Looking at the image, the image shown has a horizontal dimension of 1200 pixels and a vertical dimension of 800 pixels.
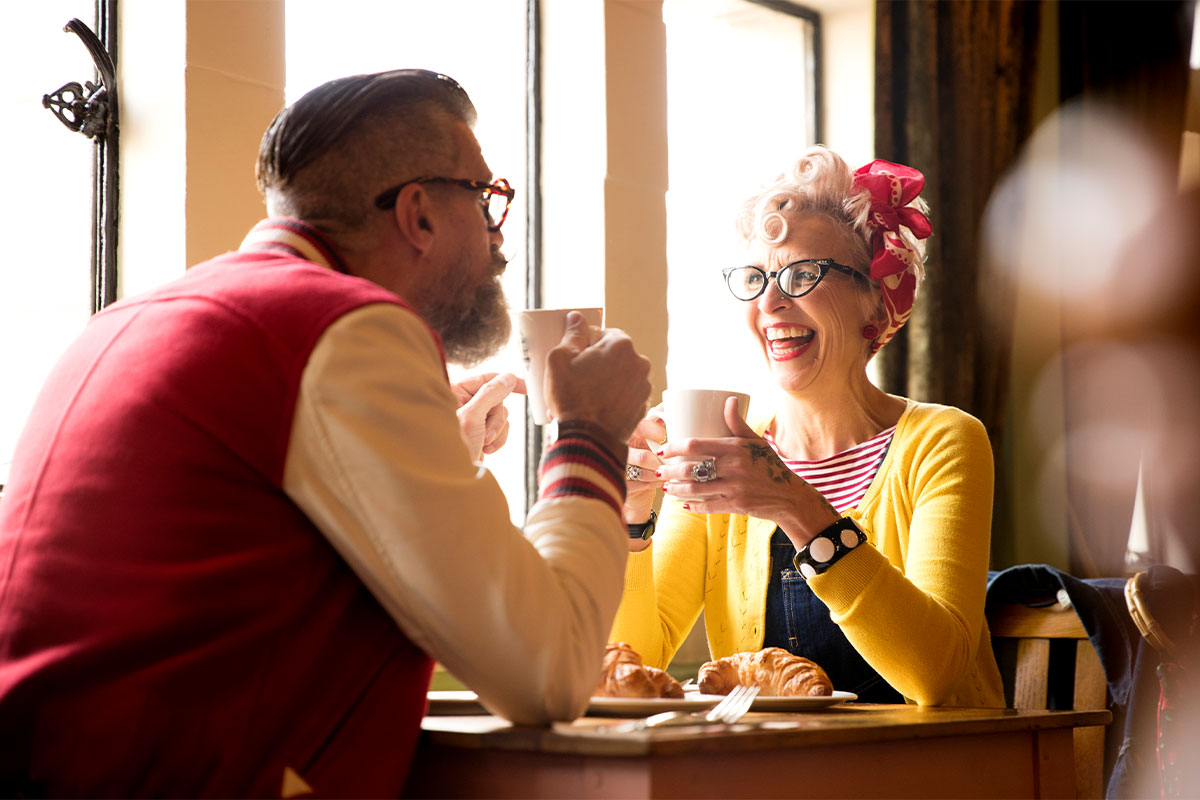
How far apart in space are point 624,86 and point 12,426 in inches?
60.7

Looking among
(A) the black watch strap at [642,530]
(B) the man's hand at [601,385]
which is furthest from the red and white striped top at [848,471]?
(B) the man's hand at [601,385]

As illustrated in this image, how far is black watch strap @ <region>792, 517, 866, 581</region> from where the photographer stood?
1.65m

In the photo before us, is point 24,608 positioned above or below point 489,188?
below

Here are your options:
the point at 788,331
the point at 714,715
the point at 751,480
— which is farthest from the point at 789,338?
the point at 714,715

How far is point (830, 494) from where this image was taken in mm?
2176

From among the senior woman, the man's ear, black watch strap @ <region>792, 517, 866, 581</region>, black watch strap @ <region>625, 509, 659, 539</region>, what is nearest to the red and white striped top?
the senior woman

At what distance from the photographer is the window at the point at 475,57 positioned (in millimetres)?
2594

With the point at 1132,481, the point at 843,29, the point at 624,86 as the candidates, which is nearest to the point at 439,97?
the point at 624,86

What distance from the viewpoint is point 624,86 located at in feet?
9.54

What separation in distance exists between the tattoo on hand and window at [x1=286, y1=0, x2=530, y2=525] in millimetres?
961

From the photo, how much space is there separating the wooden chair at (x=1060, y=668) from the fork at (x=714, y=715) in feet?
3.91

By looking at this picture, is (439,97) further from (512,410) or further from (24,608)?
(512,410)

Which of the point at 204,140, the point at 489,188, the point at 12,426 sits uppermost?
the point at 204,140

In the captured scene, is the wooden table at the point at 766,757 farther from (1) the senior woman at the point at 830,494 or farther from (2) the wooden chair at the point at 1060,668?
(2) the wooden chair at the point at 1060,668
